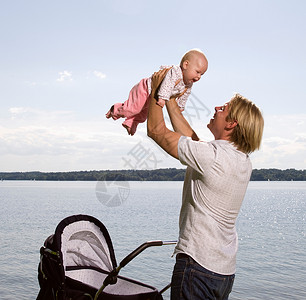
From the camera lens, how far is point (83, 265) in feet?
11.0

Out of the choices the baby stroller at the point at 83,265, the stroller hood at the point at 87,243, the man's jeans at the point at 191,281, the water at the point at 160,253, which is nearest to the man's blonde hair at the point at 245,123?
the man's jeans at the point at 191,281

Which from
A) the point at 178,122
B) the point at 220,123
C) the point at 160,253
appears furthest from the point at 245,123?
the point at 160,253

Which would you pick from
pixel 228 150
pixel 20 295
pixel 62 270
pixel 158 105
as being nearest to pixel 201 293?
pixel 228 150

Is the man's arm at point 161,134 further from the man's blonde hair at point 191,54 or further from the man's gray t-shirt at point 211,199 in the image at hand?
the man's blonde hair at point 191,54

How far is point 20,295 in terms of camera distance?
6988mm

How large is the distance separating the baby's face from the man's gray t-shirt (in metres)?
0.48

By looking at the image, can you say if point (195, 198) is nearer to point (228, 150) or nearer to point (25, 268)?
point (228, 150)

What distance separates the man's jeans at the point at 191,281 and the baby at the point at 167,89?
0.68m

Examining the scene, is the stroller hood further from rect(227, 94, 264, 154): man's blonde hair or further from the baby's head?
rect(227, 94, 264, 154): man's blonde hair

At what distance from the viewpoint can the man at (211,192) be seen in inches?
71.9

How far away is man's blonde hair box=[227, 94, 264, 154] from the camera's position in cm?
187

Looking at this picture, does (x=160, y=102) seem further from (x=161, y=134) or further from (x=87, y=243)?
(x=87, y=243)

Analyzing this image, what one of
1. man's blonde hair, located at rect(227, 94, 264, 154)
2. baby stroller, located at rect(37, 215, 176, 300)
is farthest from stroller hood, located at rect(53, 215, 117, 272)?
man's blonde hair, located at rect(227, 94, 264, 154)

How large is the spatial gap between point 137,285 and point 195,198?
4.62 ft
